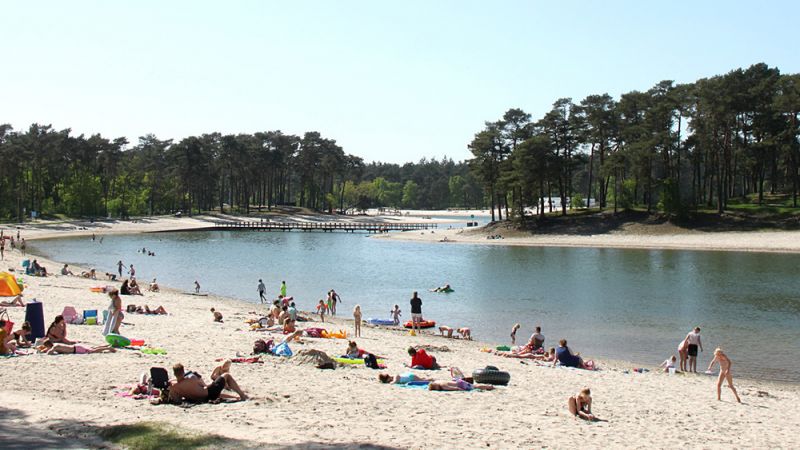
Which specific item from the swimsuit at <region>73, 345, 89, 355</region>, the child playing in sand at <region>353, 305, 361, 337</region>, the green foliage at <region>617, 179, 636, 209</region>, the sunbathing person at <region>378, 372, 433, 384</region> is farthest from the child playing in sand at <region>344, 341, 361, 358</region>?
the green foliage at <region>617, 179, 636, 209</region>

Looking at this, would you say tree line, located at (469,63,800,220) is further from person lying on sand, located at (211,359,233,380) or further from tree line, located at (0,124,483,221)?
person lying on sand, located at (211,359,233,380)

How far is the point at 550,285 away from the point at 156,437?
3831cm

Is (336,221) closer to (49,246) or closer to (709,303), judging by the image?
(49,246)

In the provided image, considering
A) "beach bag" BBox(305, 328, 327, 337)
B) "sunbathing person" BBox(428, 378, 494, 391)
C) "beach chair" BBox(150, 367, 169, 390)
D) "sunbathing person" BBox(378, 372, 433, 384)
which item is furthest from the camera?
"beach bag" BBox(305, 328, 327, 337)

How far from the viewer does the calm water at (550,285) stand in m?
28.5

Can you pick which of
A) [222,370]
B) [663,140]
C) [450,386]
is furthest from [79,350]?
[663,140]

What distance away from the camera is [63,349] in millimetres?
17312

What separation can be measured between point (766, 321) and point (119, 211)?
115m

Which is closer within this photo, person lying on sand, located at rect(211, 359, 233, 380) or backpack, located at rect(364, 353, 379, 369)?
person lying on sand, located at rect(211, 359, 233, 380)

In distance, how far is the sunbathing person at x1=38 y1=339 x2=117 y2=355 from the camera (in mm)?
17266

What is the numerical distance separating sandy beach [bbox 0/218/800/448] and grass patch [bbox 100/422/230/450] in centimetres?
25

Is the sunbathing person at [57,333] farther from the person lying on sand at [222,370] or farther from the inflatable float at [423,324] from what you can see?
the inflatable float at [423,324]

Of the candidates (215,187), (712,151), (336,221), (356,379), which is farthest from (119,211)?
(356,379)

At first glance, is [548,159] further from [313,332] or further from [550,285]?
[313,332]
